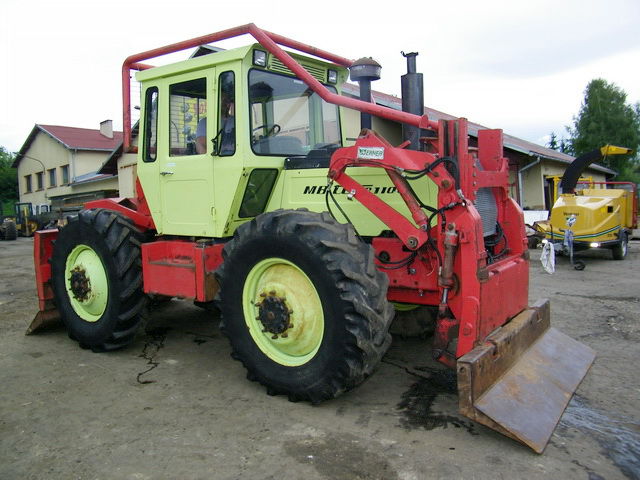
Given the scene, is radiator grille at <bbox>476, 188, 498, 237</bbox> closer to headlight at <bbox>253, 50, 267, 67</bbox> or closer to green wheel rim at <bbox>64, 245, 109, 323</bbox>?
headlight at <bbox>253, 50, 267, 67</bbox>

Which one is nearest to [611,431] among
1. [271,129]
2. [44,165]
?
[271,129]

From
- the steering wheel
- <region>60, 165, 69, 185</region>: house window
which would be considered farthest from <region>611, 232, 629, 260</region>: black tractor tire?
<region>60, 165, 69, 185</region>: house window

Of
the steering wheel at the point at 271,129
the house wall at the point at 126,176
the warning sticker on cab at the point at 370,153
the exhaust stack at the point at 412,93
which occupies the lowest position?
the warning sticker on cab at the point at 370,153

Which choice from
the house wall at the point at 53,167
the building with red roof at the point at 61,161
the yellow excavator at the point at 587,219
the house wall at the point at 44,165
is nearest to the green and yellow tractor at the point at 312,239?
the yellow excavator at the point at 587,219

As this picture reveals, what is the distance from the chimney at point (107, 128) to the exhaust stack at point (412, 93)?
3711 centimetres

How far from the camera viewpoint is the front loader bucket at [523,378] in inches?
126

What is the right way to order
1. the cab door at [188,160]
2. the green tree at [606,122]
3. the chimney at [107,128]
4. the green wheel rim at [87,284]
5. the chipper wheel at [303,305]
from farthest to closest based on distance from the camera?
the green tree at [606,122]
the chimney at [107,128]
the green wheel rim at [87,284]
the cab door at [188,160]
the chipper wheel at [303,305]

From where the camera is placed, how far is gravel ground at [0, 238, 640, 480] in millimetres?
3031

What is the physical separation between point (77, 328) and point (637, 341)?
576cm

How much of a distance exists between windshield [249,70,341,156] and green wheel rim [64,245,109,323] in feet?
7.01

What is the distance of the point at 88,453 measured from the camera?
10.7 ft

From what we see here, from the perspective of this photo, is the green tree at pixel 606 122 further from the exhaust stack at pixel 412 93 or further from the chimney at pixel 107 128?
the exhaust stack at pixel 412 93

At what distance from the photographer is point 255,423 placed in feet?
11.8

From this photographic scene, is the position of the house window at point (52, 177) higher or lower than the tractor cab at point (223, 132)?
higher
